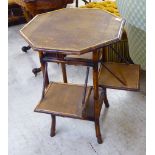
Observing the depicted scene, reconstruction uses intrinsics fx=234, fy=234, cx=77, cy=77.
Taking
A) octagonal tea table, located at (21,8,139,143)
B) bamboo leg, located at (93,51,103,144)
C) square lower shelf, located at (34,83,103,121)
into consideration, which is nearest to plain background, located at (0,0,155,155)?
octagonal tea table, located at (21,8,139,143)

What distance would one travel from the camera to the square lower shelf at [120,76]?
1.49 meters

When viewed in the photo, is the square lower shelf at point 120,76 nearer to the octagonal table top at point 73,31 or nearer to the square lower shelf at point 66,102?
the square lower shelf at point 66,102

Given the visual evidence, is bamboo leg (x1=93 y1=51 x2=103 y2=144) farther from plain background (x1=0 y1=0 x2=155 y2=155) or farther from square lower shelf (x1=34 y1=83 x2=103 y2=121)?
plain background (x1=0 y1=0 x2=155 y2=155)

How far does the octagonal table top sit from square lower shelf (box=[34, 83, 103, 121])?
15.9 inches

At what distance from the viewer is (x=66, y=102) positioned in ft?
4.90

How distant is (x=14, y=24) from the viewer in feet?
11.8

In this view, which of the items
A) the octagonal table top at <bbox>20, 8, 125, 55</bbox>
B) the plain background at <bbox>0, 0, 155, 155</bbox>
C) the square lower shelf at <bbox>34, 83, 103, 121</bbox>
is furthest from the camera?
the square lower shelf at <bbox>34, 83, 103, 121</bbox>

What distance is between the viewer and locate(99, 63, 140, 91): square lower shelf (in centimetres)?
149

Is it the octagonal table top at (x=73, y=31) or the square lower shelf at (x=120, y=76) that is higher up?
the octagonal table top at (x=73, y=31)

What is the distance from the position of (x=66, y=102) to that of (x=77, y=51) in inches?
17.6

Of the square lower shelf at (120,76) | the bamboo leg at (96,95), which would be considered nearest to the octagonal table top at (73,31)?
the bamboo leg at (96,95)
